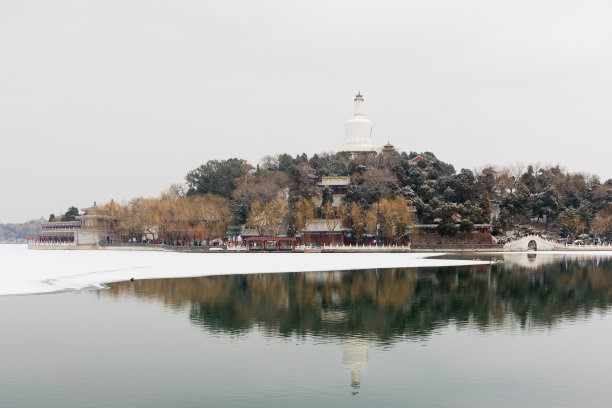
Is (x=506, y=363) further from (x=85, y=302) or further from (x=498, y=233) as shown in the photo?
(x=498, y=233)

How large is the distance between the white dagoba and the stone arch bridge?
39.0 meters

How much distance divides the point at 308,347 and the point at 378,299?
42.4 ft

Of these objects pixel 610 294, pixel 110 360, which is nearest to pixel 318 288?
pixel 610 294

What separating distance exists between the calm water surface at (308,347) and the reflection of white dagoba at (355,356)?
0.06 metres

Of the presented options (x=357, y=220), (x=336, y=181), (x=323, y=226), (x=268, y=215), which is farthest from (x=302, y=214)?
(x=336, y=181)

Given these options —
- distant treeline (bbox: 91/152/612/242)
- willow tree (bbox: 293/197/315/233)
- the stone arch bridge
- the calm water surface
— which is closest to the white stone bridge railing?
the stone arch bridge

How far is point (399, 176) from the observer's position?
3974 inches

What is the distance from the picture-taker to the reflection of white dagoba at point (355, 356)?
19.3 m

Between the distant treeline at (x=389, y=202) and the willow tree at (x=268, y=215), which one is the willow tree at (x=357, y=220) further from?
the willow tree at (x=268, y=215)

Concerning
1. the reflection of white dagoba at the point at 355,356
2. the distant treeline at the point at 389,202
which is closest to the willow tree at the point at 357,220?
the distant treeline at the point at 389,202

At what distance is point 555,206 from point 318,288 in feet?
227

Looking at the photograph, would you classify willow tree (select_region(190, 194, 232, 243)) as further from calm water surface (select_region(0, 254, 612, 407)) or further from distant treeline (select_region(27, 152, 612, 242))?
calm water surface (select_region(0, 254, 612, 407))

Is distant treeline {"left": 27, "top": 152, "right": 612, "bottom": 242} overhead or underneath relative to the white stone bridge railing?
overhead

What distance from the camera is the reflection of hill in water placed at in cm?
2822
